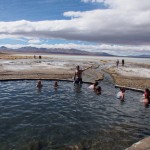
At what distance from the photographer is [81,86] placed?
1342 inches

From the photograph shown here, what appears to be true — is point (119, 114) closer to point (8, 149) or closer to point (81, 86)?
point (8, 149)

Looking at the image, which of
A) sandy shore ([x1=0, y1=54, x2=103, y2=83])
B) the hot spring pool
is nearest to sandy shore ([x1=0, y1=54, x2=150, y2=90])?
sandy shore ([x1=0, y1=54, x2=103, y2=83])

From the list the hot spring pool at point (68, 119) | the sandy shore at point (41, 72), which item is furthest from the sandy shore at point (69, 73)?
the hot spring pool at point (68, 119)

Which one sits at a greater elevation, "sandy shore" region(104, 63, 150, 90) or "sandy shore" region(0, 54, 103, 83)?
"sandy shore" region(0, 54, 103, 83)

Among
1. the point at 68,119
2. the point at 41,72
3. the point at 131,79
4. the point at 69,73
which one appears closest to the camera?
the point at 68,119

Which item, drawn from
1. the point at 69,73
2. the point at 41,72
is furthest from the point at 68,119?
the point at 41,72

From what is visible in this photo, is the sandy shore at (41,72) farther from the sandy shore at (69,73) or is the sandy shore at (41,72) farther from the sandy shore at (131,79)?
the sandy shore at (131,79)

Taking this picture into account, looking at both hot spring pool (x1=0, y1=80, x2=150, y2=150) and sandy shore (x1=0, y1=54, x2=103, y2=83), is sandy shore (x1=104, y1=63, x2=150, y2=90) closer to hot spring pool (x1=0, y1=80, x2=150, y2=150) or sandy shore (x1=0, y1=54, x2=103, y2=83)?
sandy shore (x1=0, y1=54, x2=103, y2=83)

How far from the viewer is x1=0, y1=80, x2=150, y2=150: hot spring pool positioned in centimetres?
1494

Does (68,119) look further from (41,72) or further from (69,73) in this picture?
(41,72)

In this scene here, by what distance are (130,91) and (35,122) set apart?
16868 millimetres

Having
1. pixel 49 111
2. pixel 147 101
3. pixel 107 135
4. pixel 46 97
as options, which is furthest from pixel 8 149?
pixel 147 101

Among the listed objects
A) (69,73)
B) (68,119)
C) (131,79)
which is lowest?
(68,119)

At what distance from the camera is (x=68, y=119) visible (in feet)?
63.9
